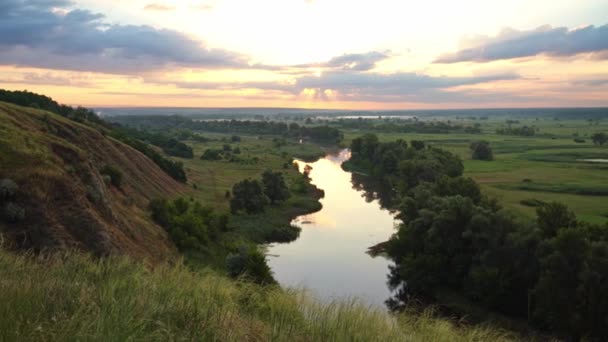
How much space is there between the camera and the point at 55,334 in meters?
5.44

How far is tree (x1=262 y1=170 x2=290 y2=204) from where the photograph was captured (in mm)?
60656

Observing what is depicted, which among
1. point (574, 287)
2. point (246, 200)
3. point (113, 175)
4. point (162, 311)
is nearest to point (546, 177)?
point (246, 200)

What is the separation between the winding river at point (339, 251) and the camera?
109 ft

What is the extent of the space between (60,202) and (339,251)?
2333 cm

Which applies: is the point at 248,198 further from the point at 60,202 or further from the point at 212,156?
the point at 212,156

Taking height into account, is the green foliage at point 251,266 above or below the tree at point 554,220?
below

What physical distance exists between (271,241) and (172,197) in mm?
13091

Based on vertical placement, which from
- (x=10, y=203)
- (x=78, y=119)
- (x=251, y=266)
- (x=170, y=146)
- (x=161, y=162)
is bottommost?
(x=251, y=266)

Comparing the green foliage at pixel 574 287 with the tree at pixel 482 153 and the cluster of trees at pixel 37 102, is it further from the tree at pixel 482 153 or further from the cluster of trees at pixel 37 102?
the tree at pixel 482 153

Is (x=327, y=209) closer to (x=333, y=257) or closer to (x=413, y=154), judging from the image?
(x=333, y=257)

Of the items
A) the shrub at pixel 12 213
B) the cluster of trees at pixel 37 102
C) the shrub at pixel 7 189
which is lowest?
the shrub at pixel 12 213

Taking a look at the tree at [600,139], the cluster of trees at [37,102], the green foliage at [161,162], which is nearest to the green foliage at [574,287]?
the green foliage at [161,162]

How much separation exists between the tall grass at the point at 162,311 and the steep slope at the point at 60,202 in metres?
9.71

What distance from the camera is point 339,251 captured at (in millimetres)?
41750
